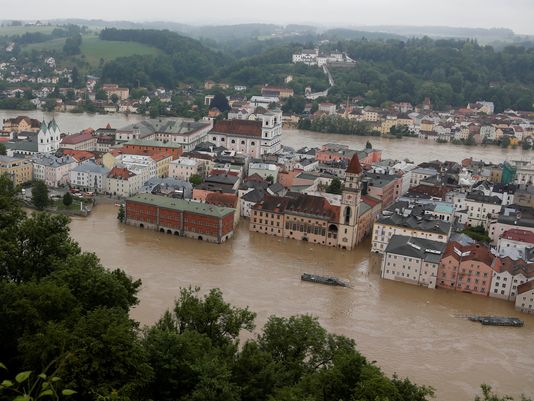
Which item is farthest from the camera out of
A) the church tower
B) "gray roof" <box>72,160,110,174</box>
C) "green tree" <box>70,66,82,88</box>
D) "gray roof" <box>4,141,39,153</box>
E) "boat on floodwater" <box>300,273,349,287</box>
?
"green tree" <box>70,66,82,88</box>

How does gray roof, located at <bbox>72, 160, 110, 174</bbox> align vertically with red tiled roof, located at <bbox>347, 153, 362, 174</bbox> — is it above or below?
below

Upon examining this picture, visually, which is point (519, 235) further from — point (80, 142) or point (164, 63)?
point (164, 63)

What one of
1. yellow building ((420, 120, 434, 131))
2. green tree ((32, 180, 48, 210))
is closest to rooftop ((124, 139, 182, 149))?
green tree ((32, 180, 48, 210))

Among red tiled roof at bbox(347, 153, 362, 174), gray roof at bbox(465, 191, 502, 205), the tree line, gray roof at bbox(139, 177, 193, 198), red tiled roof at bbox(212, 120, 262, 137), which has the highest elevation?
red tiled roof at bbox(347, 153, 362, 174)

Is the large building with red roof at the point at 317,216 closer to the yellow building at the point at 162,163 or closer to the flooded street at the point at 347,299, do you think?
the flooded street at the point at 347,299

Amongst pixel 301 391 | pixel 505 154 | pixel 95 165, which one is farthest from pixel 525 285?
pixel 505 154

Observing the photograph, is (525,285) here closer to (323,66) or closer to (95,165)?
(95,165)

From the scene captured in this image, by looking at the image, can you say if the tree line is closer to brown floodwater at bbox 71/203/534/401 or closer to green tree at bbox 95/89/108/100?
brown floodwater at bbox 71/203/534/401

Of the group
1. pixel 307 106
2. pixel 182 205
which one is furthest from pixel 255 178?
pixel 307 106

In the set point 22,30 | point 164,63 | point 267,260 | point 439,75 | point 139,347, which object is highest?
point 22,30
